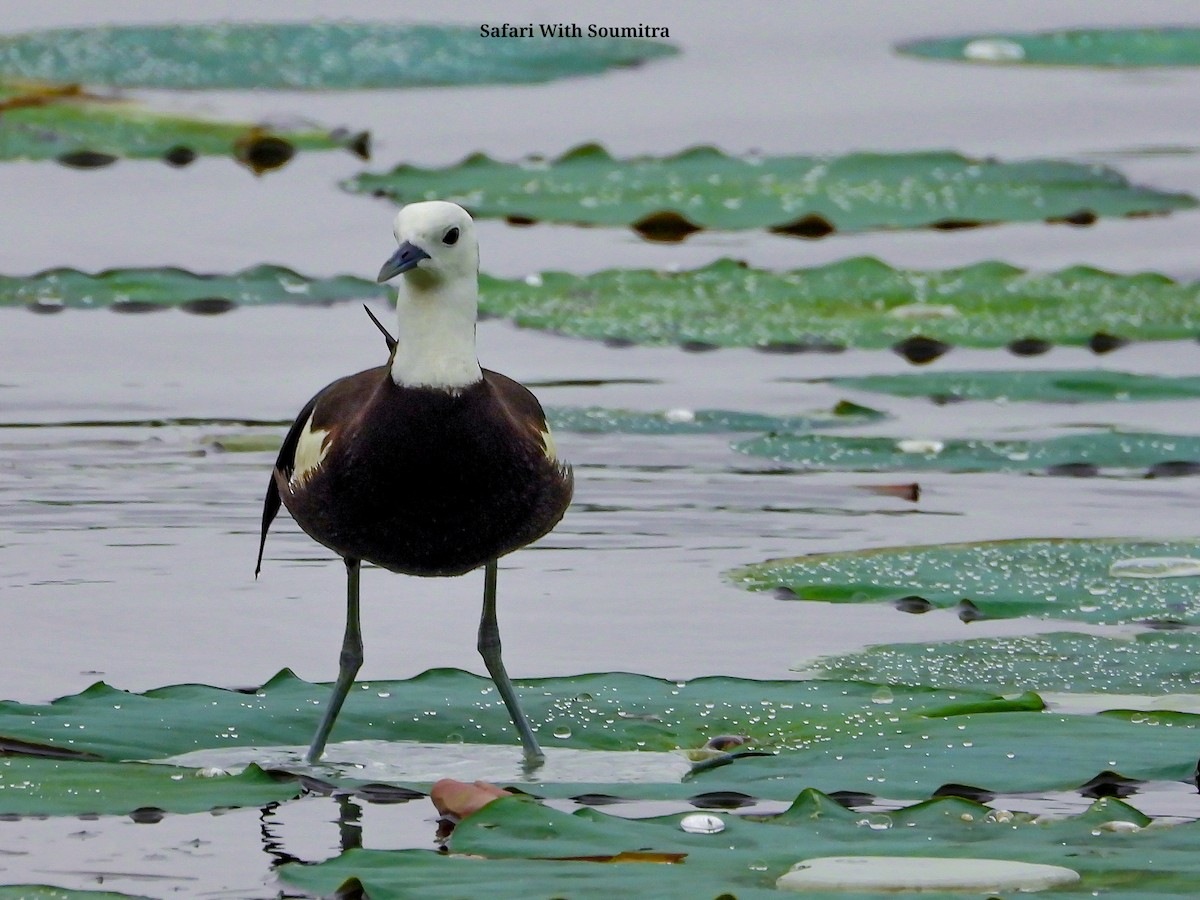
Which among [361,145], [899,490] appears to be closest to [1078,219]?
[361,145]

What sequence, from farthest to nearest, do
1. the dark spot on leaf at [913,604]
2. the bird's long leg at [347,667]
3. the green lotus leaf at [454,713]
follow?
the dark spot on leaf at [913,604]
the bird's long leg at [347,667]
the green lotus leaf at [454,713]

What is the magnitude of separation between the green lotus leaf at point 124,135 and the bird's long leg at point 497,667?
918 cm

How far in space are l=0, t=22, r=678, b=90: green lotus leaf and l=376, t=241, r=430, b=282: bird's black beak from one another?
13.2m

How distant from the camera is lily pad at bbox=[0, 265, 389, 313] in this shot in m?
11.2

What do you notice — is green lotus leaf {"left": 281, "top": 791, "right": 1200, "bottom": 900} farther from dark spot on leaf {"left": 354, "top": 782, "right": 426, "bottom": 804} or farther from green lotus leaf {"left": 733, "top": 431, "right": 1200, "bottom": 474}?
green lotus leaf {"left": 733, "top": 431, "right": 1200, "bottom": 474}

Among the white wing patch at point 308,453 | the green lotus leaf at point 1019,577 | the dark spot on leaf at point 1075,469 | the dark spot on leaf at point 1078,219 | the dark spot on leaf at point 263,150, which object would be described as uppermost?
the dark spot on leaf at point 263,150

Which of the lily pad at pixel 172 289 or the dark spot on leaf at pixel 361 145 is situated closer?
the lily pad at pixel 172 289

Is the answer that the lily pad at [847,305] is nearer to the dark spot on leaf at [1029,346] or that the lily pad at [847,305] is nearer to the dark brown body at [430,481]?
the dark spot on leaf at [1029,346]

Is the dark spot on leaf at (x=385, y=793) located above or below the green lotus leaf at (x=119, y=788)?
below

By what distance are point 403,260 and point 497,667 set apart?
0.92m

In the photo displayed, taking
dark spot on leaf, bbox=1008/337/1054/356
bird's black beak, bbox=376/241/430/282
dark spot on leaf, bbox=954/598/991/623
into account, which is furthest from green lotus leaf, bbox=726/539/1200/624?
dark spot on leaf, bbox=1008/337/1054/356

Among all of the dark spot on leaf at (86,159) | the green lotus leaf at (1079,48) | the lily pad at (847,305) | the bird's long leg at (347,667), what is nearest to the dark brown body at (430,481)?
the bird's long leg at (347,667)

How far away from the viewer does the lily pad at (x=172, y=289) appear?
11.2 meters

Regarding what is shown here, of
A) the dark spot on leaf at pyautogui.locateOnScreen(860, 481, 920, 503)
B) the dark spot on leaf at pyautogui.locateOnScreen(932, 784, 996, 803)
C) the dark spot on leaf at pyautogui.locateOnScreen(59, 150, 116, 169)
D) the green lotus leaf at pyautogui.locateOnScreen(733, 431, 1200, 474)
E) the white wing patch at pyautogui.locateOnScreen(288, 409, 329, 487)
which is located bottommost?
the dark spot on leaf at pyautogui.locateOnScreen(932, 784, 996, 803)
